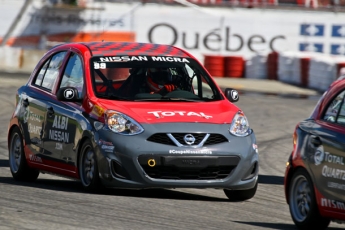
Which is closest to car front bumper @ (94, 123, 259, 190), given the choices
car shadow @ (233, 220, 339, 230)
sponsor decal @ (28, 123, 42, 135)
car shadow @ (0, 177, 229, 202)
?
car shadow @ (0, 177, 229, 202)

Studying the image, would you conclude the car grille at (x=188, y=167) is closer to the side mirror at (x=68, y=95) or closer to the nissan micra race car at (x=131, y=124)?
the nissan micra race car at (x=131, y=124)

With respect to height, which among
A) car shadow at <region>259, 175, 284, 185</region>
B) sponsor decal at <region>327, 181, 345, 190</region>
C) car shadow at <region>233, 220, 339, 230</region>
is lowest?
car shadow at <region>259, 175, 284, 185</region>

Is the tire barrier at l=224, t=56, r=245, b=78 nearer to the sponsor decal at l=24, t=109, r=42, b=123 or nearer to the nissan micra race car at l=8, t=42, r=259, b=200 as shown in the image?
the nissan micra race car at l=8, t=42, r=259, b=200

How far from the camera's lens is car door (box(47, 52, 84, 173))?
31.2 ft

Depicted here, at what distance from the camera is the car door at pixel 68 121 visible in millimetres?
9508

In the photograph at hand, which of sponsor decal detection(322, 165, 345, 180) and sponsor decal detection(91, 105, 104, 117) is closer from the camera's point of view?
sponsor decal detection(322, 165, 345, 180)

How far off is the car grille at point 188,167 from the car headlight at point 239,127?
11.0 inches

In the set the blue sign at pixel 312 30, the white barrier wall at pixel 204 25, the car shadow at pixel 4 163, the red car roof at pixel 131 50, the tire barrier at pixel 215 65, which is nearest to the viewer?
the red car roof at pixel 131 50

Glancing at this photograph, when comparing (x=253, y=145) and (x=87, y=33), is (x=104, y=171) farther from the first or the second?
(x=87, y=33)

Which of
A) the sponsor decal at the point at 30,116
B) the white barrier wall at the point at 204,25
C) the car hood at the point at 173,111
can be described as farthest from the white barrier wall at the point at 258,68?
the car hood at the point at 173,111

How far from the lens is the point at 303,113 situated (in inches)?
849

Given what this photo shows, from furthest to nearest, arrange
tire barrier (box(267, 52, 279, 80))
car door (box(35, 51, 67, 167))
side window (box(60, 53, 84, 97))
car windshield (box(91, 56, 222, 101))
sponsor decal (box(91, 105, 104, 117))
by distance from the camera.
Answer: tire barrier (box(267, 52, 279, 80)) → car door (box(35, 51, 67, 167)) → side window (box(60, 53, 84, 97)) → car windshield (box(91, 56, 222, 101)) → sponsor decal (box(91, 105, 104, 117))

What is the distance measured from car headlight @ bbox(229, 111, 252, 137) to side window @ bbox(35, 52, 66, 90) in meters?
2.19

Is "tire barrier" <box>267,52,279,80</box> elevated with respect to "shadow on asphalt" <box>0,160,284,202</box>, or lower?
lower
